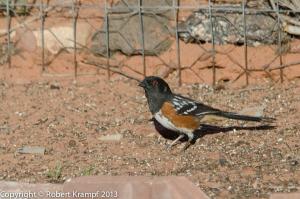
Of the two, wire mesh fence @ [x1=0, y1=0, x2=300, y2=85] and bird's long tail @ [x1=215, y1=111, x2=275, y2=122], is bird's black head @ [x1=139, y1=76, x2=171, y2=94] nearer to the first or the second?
bird's long tail @ [x1=215, y1=111, x2=275, y2=122]

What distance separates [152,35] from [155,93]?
5.69 feet

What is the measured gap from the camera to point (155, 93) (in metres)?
8.34

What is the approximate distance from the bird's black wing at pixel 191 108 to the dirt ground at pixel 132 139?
0.79 feet

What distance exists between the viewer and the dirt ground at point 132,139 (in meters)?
7.33

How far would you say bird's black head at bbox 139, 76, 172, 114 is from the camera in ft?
27.2

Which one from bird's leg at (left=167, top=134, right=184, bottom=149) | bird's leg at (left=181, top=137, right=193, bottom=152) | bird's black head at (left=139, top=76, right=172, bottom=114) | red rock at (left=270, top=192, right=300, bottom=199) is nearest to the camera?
red rock at (left=270, top=192, right=300, bottom=199)

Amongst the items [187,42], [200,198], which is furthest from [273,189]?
[187,42]

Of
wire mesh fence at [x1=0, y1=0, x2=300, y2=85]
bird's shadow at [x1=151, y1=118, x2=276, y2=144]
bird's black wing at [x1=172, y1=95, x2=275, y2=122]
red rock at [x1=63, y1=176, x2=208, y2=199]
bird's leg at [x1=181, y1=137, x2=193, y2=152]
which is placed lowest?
red rock at [x1=63, y1=176, x2=208, y2=199]

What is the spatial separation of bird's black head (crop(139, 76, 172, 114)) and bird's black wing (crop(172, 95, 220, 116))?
11 cm

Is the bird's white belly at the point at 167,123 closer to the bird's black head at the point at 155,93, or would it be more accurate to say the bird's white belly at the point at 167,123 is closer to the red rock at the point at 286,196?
the bird's black head at the point at 155,93

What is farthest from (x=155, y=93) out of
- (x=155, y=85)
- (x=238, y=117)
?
(x=238, y=117)

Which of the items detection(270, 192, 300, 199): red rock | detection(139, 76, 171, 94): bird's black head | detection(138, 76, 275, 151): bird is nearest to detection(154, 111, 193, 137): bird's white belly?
detection(138, 76, 275, 151): bird

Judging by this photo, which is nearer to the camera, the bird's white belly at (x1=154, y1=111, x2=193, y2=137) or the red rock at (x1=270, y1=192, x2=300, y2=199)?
the red rock at (x1=270, y1=192, x2=300, y2=199)

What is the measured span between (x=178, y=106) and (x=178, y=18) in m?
1.93
